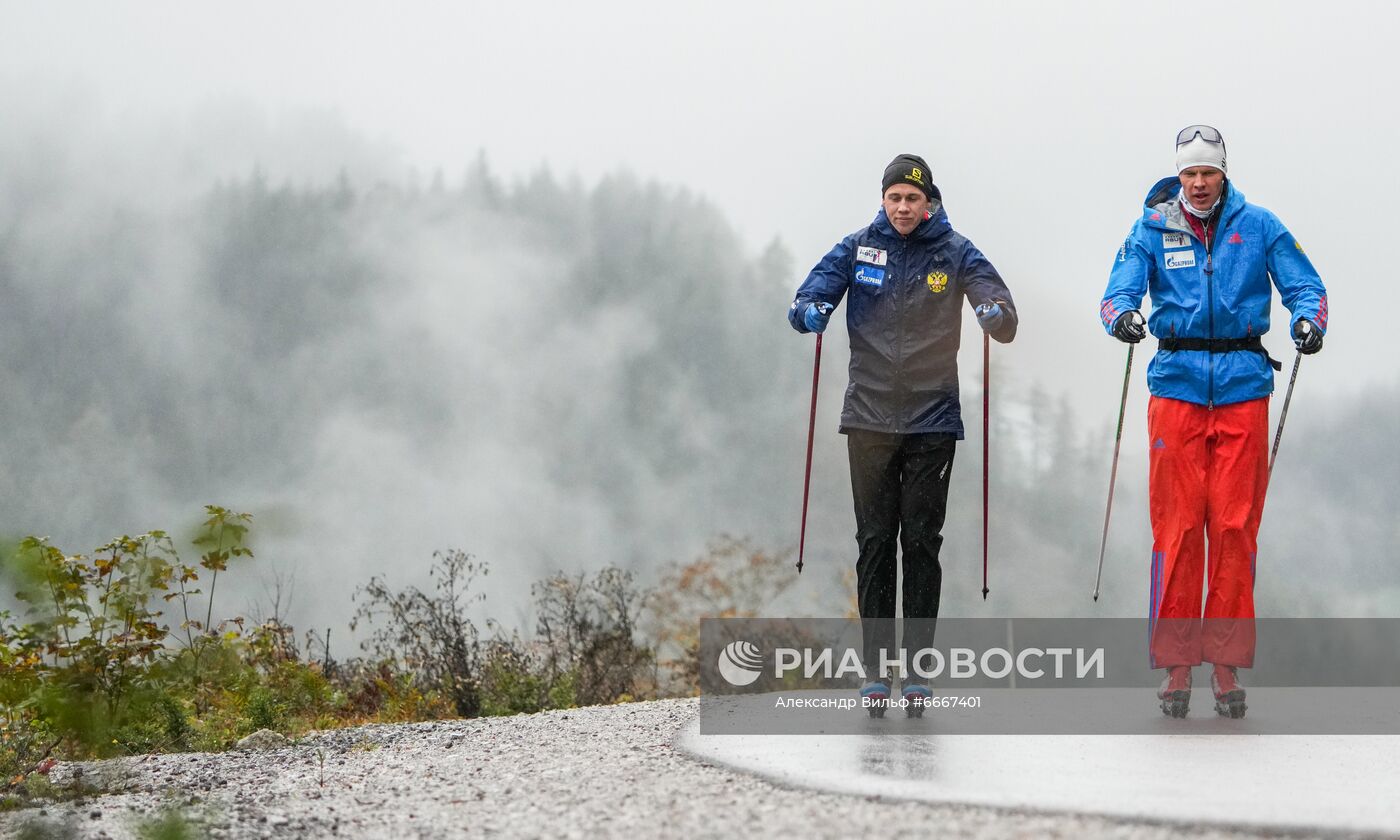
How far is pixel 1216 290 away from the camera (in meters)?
5.97

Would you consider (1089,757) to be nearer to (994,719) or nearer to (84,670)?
(994,719)

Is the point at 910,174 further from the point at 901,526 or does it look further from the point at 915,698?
the point at 915,698

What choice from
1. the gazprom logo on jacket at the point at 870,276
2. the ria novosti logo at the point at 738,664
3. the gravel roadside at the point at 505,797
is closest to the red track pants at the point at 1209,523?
the gazprom logo on jacket at the point at 870,276

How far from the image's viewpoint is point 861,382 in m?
5.89

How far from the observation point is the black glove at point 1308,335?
590 centimetres

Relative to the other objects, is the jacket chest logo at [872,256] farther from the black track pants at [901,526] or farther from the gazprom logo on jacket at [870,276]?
the black track pants at [901,526]

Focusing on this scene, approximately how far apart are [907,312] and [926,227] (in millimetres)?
373

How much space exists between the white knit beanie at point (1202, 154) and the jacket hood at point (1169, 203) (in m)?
0.11

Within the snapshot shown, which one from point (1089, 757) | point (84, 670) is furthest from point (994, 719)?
point (84, 670)

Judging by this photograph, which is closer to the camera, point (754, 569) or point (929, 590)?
point (929, 590)

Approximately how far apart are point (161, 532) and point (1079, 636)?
506 centimetres

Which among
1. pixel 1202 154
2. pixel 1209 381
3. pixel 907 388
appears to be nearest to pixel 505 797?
pixel 907 388

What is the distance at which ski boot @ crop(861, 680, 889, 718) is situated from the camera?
5.83 meters

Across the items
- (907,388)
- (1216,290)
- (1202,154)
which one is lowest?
(907,388)
